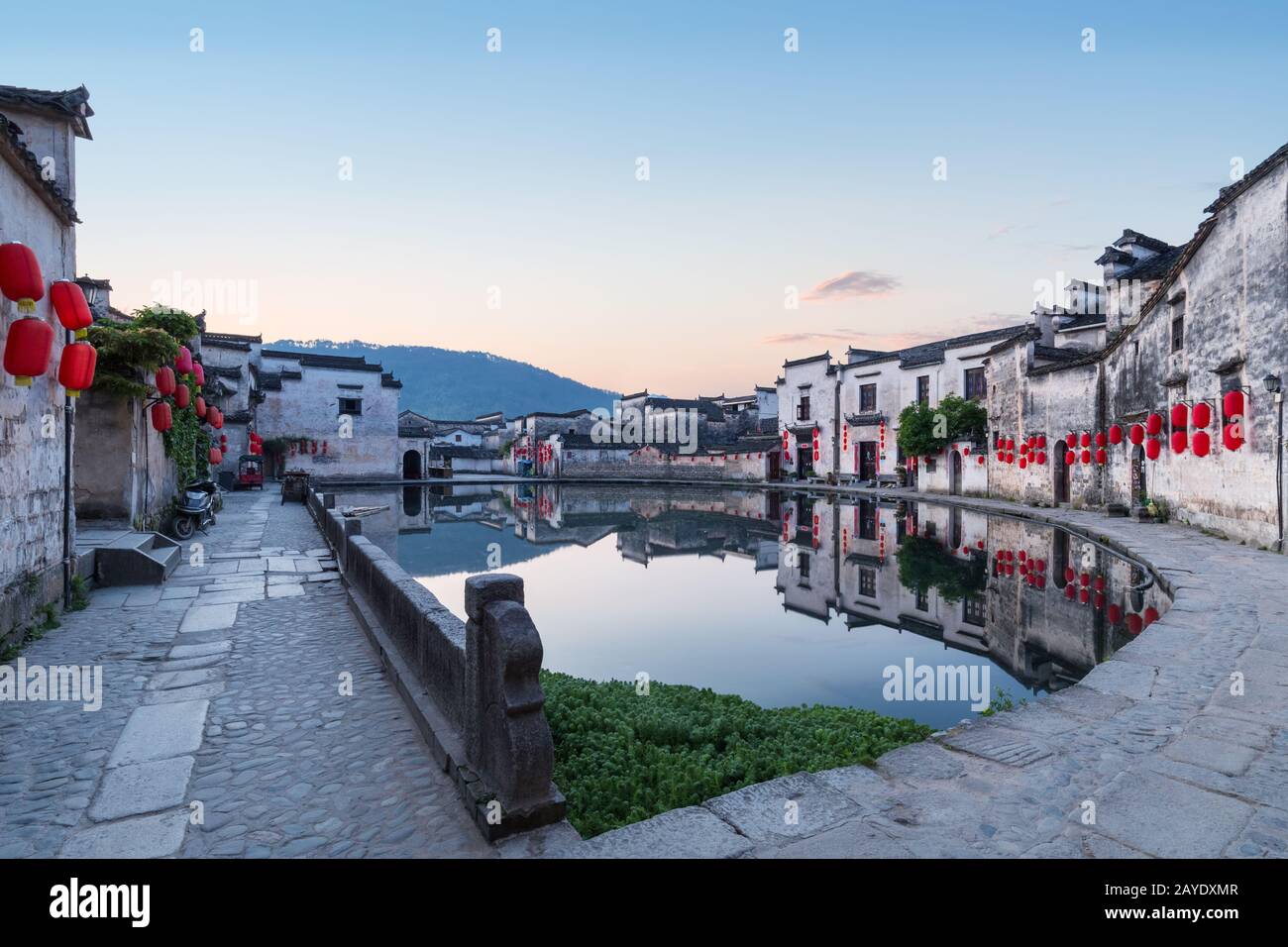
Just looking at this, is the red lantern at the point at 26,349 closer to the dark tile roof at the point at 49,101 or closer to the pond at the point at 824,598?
the dark tile roof at the point at 49,101

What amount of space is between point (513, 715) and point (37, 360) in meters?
5.20

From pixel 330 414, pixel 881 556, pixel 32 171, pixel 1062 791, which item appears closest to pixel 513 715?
pixel 1062 791

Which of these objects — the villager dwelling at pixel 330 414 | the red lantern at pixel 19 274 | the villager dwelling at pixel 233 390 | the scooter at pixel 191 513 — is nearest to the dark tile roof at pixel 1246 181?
the red lantern at pixel 19 274

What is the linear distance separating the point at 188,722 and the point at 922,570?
33.7ft

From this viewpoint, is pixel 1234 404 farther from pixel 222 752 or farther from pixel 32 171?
pixel 32 171

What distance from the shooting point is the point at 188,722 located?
4160 mm

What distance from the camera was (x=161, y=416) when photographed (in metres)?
10.8

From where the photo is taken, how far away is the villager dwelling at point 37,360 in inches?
214

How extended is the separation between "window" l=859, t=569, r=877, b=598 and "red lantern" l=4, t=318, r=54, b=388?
963cm

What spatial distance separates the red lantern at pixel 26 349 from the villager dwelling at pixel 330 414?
99.4 feet
